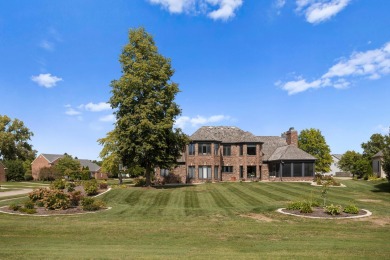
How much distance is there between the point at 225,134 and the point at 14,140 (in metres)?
61.7

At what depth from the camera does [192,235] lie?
15.8 meters

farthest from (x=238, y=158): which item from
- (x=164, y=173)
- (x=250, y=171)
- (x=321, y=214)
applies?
(x=321, y=214)

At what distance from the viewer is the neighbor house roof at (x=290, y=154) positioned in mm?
49531

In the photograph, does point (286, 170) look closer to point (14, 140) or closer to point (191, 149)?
point (191, 149)

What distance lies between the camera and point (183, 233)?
16.3 meters

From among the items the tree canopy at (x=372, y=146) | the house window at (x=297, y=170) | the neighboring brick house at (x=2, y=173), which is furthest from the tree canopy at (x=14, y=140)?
the tree canopy at (x=372, y=146)

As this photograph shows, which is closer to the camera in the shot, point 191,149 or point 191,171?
point 191,149

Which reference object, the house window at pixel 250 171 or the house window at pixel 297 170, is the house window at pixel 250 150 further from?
the house window at pixel 297 170

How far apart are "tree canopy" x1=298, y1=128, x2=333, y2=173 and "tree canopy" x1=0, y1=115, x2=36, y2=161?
70.7 meters

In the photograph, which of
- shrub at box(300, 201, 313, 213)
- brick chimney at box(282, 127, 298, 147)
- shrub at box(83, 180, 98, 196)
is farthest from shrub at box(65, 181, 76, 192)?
brick chimney at box(282, 127, 298, 147)

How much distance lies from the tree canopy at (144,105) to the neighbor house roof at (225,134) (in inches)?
418

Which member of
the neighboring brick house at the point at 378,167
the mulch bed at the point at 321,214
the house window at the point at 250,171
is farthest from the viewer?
the neighboring brick house at the point at 378,167

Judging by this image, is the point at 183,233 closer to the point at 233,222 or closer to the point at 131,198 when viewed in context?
the point at 233,222

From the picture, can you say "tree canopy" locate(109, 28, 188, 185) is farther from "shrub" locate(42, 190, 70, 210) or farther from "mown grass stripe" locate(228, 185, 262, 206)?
"shrub" locate(42, 190, 70, 210)
